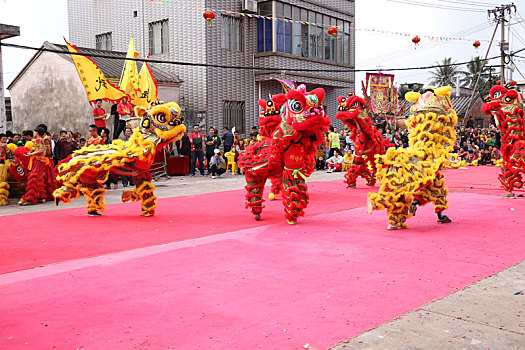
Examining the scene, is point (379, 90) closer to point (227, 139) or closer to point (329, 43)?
point (329, 43)

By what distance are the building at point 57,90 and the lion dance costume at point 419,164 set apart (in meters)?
10.5

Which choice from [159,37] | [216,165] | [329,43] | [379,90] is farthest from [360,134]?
[329,43]

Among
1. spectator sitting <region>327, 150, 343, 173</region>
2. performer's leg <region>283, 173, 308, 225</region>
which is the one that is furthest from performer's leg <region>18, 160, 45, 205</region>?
spectator sitting <region>327, 150, 343, 173</region>

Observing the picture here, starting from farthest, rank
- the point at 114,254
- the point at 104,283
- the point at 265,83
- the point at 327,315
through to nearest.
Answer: the point at 265,83
the point at 114,254
the point at 104,283
the point at 327,315

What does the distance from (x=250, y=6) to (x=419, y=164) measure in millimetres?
12759

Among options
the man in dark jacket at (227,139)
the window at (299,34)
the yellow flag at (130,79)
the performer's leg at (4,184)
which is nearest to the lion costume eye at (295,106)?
the performer's leg at (4,184)

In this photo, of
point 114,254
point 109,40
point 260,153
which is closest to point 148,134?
point 260,153

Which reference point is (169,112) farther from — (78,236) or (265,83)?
(265,83)

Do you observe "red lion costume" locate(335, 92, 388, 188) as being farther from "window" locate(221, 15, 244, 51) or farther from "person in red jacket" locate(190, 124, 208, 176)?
"window" locate(221, 15, 244, 51)

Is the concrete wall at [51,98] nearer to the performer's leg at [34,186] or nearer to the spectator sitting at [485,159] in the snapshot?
the performer's leg at [34,186]

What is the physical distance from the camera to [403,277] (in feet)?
13.1

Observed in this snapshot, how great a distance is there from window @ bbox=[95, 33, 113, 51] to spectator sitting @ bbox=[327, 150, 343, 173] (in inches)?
383

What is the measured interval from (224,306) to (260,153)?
3639mm

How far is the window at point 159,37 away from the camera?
17.6m
